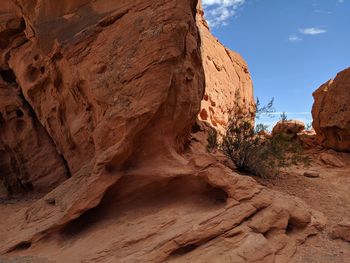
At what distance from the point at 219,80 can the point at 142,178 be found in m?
9.00

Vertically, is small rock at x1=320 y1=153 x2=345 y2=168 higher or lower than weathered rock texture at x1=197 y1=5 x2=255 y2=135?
lower

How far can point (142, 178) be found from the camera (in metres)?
4.95

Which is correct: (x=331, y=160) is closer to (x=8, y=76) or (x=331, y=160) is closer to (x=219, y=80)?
(x=219, y=80)

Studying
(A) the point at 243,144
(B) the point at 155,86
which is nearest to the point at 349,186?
(A) the point at 243,144

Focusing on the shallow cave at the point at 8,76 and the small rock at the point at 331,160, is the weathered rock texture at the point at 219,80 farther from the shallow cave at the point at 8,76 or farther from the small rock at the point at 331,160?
the shallow cave at the point at 8,76

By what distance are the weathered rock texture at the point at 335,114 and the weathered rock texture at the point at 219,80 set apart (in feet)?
8.41

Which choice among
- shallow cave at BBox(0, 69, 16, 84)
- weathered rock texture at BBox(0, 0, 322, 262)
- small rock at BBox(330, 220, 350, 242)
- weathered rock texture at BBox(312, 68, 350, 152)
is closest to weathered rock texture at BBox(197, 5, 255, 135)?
weathered rock texture at BBox(312, 68, 350, 152)

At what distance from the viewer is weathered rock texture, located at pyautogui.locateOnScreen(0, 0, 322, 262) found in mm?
3980

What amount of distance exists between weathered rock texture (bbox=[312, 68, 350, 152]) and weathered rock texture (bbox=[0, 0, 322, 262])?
278 inches

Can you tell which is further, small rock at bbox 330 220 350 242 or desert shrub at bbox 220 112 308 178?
desert shrub at bbox 220 112 308 178

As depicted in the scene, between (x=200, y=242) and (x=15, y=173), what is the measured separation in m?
7.24

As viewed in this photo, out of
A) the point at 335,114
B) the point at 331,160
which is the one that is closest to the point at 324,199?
the point at 331,160

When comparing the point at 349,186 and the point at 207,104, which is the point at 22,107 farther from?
the point at 349,186

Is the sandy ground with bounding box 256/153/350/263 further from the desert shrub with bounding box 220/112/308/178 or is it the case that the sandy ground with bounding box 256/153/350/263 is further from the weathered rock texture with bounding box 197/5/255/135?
the weathered rock texture with bounding box 197/5/255/135
